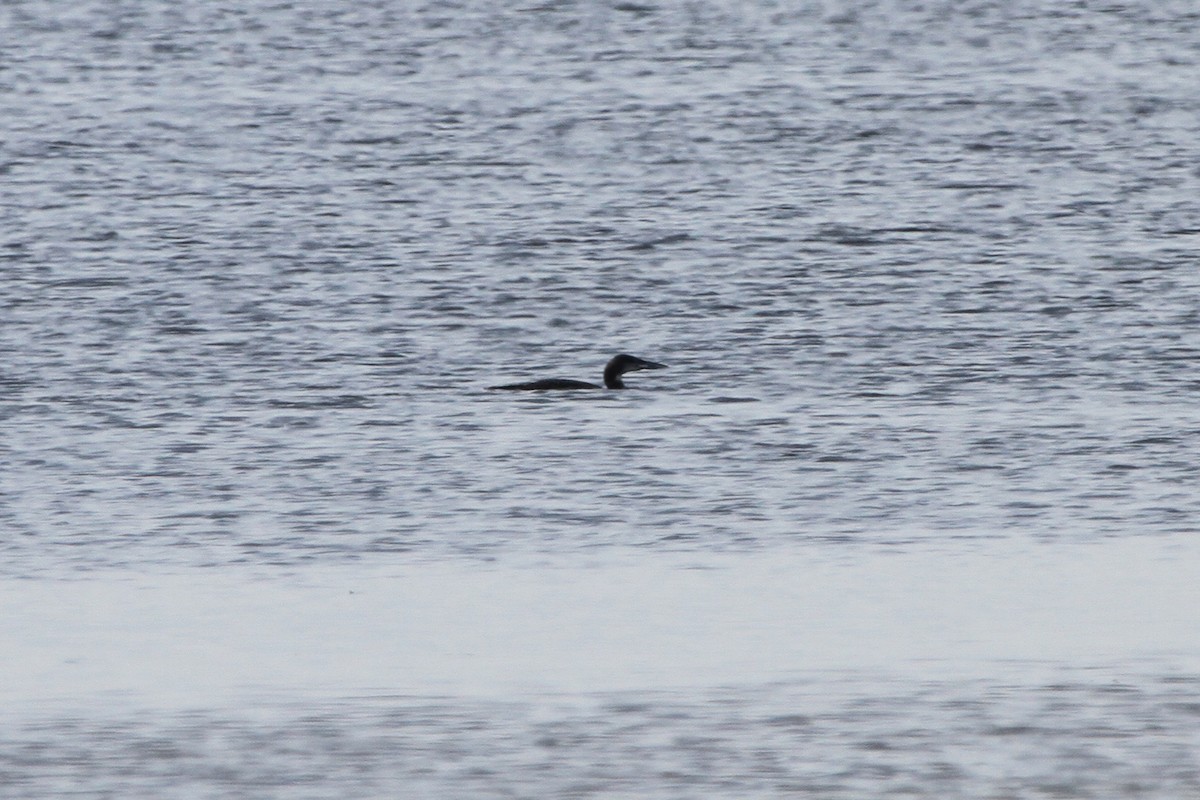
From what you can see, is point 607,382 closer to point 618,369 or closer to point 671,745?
point 618,369

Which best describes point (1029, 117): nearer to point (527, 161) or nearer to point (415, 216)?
point (527, 161)

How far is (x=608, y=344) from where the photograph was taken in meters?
18.0

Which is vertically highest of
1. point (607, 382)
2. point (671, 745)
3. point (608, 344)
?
point (671, 745)

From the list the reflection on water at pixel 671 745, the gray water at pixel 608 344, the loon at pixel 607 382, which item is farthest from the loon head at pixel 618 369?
the reflection on water at pixel 671 745

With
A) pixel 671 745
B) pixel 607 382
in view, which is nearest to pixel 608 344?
pixel 607 382

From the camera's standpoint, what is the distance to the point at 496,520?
38.6 ft

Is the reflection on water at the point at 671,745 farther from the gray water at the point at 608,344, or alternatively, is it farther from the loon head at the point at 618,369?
the loon head at the point at 618,369

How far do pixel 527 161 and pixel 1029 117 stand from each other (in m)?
5.82

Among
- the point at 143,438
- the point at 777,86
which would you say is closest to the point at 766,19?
the point at 777,86

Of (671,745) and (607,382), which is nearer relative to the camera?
(671,745)

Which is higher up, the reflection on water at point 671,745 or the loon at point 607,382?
the reflection on water at point 671,745

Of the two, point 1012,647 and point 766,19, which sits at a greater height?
point 1012,647

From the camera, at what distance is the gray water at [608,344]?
26.9 feet

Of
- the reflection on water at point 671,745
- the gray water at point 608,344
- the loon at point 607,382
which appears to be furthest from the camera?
the loon at point 607,382
